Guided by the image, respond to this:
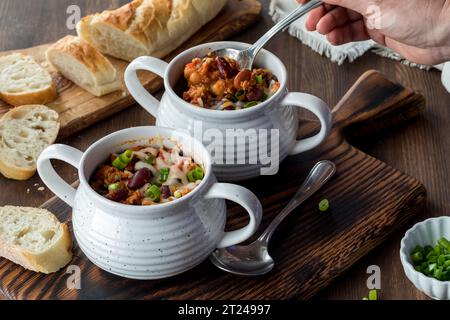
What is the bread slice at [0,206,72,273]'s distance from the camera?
217 centimetres

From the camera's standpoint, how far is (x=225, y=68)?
245cm

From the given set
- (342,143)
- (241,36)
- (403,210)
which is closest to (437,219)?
(403,210)

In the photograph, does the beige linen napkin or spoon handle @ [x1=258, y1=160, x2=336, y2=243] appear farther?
the beige linen napkin

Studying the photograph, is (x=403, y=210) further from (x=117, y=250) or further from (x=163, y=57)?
(x=163, y=57)

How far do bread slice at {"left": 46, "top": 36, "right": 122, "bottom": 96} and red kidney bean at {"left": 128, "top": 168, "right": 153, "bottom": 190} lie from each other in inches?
39.8

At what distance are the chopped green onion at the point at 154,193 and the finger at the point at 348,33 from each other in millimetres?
1218

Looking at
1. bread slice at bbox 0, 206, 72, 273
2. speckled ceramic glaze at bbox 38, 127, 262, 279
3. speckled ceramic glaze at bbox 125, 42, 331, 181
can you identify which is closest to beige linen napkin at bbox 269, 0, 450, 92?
speckled ceramic glaze at bbox 125, 42, 331, 181

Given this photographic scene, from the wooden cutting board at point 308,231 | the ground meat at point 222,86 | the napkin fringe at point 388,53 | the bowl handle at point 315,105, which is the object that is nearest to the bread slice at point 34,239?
the wooden cutting board at point 308,231

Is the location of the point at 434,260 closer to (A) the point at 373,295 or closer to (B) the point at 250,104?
(A) the point at 373,295

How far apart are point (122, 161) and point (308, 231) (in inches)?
24.8

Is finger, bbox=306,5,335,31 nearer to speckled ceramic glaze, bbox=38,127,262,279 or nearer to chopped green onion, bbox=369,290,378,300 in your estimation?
speckled ceramic glaze, bbox=38,127,262,279

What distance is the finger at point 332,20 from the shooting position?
113 inches

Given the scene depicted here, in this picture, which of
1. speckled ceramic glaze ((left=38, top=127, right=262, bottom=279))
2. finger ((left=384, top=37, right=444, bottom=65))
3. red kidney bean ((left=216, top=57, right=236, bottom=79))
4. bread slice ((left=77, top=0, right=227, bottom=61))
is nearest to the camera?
speckled ceramic glaze ((left=38, top=127, right=262, bottom=279))

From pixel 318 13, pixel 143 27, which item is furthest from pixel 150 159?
pixel 143 27
